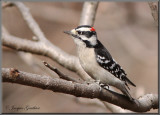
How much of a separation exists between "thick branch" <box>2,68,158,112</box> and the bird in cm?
33

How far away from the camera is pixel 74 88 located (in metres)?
2.63

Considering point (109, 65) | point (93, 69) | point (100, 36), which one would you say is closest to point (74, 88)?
point (93, 69)

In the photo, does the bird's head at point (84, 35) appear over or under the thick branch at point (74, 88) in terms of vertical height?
over

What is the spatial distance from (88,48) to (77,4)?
380cm

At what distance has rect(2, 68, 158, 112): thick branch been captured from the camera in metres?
2.35

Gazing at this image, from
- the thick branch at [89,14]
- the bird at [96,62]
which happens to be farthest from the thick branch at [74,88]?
the thick branch at [89,14]

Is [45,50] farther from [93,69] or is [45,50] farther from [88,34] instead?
[93,69]

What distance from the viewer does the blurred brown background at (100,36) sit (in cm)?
676

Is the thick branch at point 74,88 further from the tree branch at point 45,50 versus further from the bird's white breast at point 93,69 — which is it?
the tree branch at point 45,50

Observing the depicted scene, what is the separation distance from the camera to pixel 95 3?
15.9 ft

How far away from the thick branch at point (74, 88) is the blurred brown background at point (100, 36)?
3167 millimetres

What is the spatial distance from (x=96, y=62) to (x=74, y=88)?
118 cm

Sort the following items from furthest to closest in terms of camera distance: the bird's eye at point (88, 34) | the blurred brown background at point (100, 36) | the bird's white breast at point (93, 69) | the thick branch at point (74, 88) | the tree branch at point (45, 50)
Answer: the blurred brown background at point (100, 36), the tree branch at point (45, 50), the bird's eye at point (88, 34), the bird's white breast at point (93, 69), the thick branch at point (74, 88)

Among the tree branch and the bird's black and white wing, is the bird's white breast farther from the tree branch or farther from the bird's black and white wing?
the tree branch
